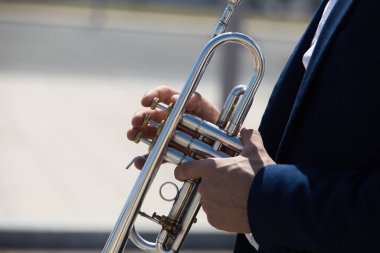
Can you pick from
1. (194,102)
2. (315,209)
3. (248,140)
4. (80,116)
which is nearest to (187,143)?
(248,140)

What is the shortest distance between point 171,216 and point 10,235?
3.57m

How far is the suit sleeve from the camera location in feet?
4.41

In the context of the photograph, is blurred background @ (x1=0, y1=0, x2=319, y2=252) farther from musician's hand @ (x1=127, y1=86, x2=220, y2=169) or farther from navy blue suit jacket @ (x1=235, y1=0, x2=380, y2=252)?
navy blue suit jacket @ (x1=235, y1=0, x2=380, y2=252)

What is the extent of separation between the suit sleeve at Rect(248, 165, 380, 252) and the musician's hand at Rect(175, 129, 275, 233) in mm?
21

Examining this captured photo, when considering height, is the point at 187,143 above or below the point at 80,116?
above

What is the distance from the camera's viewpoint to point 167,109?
1.77m

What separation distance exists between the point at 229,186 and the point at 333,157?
20 cm

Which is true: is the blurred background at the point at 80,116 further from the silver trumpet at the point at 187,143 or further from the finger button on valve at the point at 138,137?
the silver trumpet at the point at 187,143

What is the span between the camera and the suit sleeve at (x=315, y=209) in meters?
1.34

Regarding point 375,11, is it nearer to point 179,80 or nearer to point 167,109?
point 167,109

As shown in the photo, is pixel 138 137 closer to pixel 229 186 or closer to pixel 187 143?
pixel 187 143

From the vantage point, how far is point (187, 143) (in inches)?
65.8

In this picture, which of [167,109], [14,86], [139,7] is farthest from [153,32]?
[167,109]

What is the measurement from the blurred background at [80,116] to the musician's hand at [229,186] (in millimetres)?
3510
